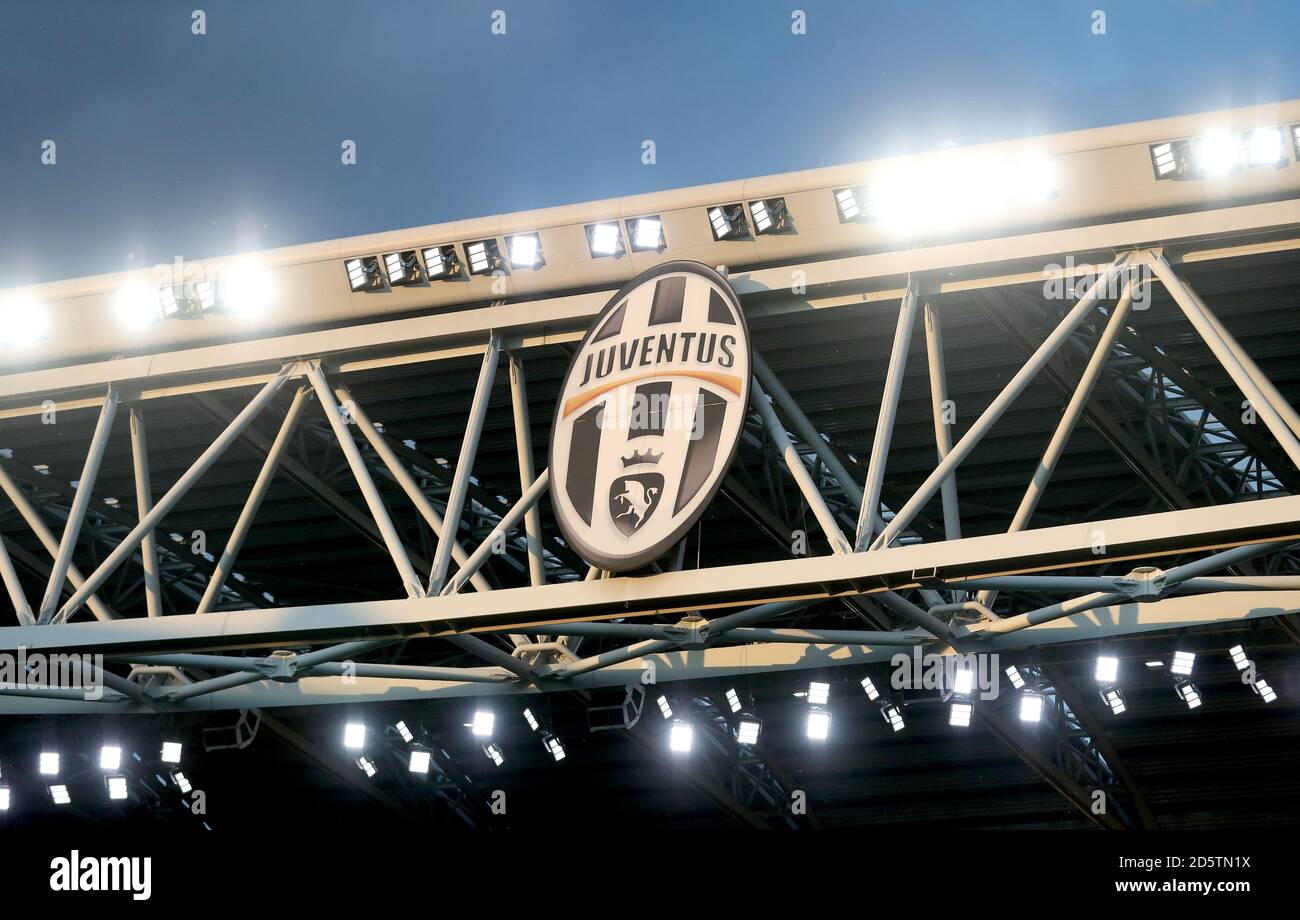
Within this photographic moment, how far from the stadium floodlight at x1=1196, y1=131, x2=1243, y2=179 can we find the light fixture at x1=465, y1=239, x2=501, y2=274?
7192 mm

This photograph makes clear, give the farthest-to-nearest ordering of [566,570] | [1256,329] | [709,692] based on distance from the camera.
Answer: [709,692] → [566,570] → [1256,329]

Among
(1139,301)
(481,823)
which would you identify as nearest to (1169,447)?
(1139,301)

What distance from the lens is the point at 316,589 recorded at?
23984mm

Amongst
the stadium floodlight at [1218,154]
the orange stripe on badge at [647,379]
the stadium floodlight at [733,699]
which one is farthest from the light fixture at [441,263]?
the stadium floodlight at [733,699]

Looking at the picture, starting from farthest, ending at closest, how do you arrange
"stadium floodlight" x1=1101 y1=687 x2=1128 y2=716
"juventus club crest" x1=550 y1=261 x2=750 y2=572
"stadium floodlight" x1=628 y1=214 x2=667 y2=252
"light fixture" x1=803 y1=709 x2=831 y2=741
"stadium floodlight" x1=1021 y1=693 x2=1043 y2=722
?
"stadium floodlight" x1=1101 y1=687 x2=1128 y2=716, "stadium floodlight" x1=1021 y1=693 x2=1043 y2=722, "light fixture" x1=803 y1=709 x2=831 y2=741, "stadium floodlight" x1=628 y1=214 x2=667 y2=252, "juventus club crest" x1=550 y1=261 x2=750 y2=572

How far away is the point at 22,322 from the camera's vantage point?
18.0 metres

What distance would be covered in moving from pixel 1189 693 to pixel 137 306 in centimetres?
1623

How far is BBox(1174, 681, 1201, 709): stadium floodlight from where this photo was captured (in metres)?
23.4

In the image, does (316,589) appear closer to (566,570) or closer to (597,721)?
(566,570)

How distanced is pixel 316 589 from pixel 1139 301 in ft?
45.7

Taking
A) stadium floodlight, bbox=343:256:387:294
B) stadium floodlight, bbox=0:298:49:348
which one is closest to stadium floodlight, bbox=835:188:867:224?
stadium floodlight, bbox=343:256:387:294

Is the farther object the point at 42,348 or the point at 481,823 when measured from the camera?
the point at 481,823

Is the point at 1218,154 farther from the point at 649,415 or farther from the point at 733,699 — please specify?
the point at 733,699

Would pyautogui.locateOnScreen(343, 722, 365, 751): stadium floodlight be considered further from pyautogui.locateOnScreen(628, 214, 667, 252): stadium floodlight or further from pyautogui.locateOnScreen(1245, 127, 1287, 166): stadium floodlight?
pyautogui.locateOnScreen(1245, 127, 1287, 166): stadium floodlight
